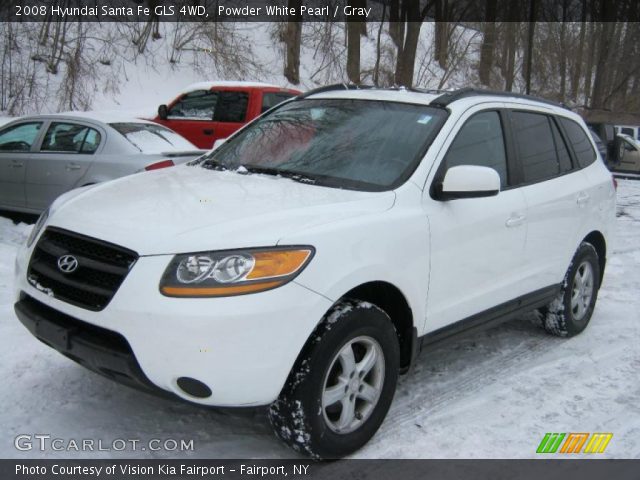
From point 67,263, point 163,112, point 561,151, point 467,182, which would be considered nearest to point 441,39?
point 163,112

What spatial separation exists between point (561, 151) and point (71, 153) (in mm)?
5389

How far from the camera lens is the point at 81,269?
3023 millimetres

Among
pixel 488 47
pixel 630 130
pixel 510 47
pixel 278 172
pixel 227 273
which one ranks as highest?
pixel 510 47

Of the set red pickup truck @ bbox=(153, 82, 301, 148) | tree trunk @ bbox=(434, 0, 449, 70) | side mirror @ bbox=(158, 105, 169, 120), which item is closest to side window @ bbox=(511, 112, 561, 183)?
red pickup truck @ bbox=(153, 82, 301, 148)

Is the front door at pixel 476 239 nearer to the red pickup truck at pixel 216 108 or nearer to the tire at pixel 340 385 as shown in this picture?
the tire at pixel 340 385

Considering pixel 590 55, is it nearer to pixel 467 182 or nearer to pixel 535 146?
pixel 535 146

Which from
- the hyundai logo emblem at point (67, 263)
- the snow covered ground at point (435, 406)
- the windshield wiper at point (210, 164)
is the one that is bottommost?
the snow covered ground at point (435, 406)

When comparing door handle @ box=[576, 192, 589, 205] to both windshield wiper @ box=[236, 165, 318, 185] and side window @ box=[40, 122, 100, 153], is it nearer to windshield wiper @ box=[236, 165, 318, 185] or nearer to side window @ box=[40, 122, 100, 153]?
windshield wiper @ box=[236, 165, 318, 185]

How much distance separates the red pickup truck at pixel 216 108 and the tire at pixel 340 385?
7.03 meters

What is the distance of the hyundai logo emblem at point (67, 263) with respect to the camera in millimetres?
3045

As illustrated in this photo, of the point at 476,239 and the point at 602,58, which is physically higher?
the point at 602,58

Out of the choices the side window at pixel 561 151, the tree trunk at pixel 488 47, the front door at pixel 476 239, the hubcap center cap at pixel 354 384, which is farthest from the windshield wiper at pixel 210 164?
the tree trunk at pixel 488 47

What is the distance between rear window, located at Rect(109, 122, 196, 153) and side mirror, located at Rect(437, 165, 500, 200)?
15.5 ft

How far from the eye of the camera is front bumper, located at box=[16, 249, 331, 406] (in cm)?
271
